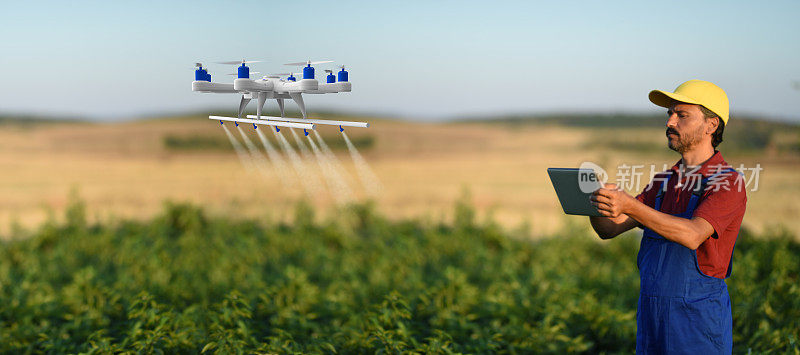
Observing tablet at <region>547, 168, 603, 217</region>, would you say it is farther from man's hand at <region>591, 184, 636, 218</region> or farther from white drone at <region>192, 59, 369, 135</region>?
white drone at <region>192, 59, 369, 135</region>

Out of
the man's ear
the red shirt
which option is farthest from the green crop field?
the man's ear

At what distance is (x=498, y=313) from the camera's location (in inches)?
228

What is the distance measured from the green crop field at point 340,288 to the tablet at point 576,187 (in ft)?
7.07

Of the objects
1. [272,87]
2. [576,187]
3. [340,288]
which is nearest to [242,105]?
[272,87]

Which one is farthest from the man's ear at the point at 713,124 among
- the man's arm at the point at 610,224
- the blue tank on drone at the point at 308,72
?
the blue tank on drone at the point at 308,72

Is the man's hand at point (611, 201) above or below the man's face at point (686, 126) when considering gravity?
below

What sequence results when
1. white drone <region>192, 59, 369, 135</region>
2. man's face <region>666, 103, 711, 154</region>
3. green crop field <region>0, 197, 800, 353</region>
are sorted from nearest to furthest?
white drone <region>192, 59, 369, 135</region> → man's face <region>666, 103, 711, 154</region> → green crop field <region>0, 197, 800, 353</region>

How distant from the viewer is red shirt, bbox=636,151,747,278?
2.90 m

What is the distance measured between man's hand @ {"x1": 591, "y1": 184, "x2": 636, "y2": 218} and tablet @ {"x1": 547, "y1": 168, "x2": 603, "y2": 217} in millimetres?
49

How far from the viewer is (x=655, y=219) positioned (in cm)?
273

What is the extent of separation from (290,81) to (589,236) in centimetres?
719

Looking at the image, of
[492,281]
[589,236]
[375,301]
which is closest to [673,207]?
[375,301]

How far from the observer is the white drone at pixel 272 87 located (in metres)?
2.85

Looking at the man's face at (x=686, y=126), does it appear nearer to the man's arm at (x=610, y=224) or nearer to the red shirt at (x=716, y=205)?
the red shirt at (x=716, y=205)
